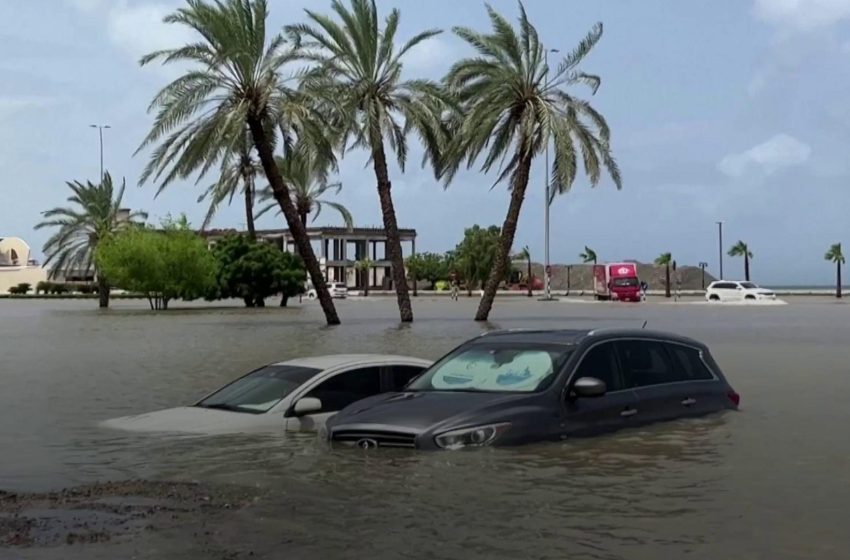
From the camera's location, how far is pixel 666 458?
10023 millimetres

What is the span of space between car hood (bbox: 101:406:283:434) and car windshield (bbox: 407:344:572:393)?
60.6 inches

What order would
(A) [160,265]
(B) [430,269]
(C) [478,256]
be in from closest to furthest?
1. (A) [160,265]
2. (C) [478,256]
3. (B) [430,269]

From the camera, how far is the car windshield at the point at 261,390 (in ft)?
36.0

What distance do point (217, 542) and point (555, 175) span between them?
34.4 m

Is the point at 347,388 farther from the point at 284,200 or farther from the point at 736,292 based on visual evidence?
the point at 736,292

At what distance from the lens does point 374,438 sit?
9.31 meters

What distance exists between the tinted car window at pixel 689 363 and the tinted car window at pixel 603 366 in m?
1.03

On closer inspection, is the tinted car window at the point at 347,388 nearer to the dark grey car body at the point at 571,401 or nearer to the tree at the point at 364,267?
the dark grey car body at the point at 571,401

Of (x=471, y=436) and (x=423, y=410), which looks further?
(x=423, y=410)

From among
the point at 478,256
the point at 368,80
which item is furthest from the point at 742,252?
the point at 368,80

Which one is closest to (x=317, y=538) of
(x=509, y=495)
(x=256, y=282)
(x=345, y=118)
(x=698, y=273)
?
(x=509, y=495)

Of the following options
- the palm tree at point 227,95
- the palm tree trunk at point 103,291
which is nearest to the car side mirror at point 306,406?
the palm tree at point 227,95

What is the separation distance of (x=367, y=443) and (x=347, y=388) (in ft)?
5.13

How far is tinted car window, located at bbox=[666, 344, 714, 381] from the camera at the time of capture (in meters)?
11.2
